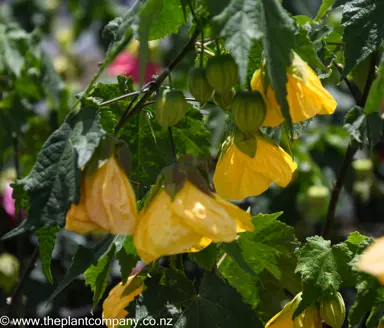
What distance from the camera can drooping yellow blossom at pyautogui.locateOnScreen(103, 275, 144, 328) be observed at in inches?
39.1

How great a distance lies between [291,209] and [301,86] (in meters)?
1.24

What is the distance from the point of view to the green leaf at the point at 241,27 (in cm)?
74

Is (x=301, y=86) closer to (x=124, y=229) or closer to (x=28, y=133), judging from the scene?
(x=124, y=229)

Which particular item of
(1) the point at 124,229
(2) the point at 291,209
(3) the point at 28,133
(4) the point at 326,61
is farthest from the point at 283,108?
(2) the point at 291,209

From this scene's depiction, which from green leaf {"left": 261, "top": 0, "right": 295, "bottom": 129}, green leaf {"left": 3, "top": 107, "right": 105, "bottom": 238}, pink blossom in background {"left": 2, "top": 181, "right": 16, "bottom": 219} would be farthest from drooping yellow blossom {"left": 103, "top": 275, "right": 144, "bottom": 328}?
pink blossom in background {"left": 2, "top": 181, "right": 16, "bottom": 219}

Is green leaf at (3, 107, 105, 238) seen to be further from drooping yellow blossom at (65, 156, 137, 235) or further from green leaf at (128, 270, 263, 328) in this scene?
green leaf at (128, 270, 263, 328)

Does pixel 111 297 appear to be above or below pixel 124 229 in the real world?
below

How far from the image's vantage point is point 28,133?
6.06 feet

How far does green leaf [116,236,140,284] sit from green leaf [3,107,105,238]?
170mm

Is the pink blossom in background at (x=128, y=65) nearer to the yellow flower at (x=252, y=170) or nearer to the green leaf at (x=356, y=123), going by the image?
the green leaf at (x=356, y=123)

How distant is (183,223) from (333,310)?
0.27m

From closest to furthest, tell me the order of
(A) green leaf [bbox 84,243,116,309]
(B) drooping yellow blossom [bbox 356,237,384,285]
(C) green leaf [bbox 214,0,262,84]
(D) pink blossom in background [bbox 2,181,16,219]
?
(B) drooping yellow blossom [bbox 356,237,384,285], (C) green leaf [bbox 214,0,262,84], (A) green leaf [bbox 84,243,116,309], (D) pink blossom in background [bbox 2,181,16,219]

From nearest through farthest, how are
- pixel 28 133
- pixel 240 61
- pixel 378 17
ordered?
pixel 240 61 → pixel 378 17 → pixel 28 133

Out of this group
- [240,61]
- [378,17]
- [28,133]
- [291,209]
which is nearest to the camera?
[240,61]
